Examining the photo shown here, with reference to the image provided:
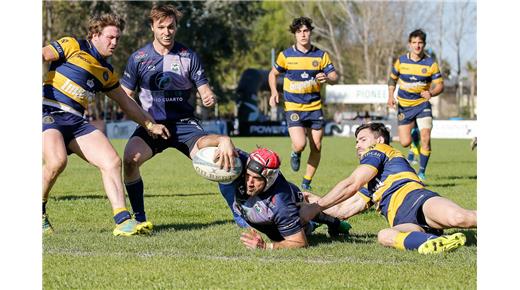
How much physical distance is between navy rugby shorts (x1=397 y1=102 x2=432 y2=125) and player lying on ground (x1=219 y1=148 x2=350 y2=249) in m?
8.25

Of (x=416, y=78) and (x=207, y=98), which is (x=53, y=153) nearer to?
(x=207, y=98)

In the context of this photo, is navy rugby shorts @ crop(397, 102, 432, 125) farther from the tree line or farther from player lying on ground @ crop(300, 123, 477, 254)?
the tree line

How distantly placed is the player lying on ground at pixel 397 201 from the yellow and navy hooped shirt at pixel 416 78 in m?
7.52

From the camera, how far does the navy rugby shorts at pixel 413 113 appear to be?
15328 millimetres

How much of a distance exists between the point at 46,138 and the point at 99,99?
2043 inches

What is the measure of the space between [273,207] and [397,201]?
113 cm

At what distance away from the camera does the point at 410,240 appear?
7.05 meters

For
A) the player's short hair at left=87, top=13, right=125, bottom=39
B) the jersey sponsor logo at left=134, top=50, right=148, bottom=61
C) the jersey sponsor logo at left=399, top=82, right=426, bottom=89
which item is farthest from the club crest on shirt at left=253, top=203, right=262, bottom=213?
the jersey sponsor logo at left=399, top=82, right=426, bottom=89

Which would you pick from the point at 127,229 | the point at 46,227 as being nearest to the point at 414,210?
the point at 127,229

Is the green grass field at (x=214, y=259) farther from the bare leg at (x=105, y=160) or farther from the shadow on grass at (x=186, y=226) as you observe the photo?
the bare leg at (x=105, y=160)

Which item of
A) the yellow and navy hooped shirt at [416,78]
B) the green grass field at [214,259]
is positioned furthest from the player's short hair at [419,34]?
the green grass field at [214,259]

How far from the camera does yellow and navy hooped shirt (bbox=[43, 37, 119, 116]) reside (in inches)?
320
